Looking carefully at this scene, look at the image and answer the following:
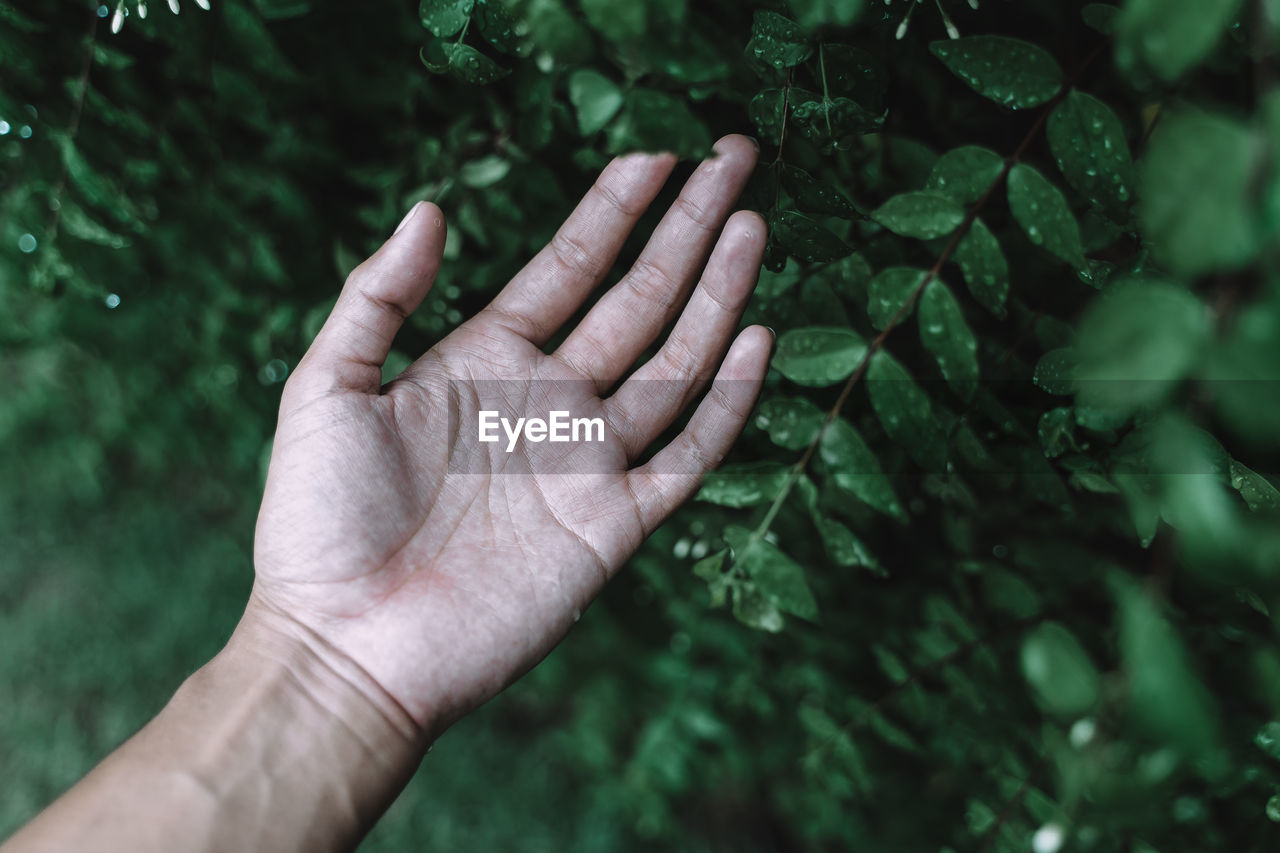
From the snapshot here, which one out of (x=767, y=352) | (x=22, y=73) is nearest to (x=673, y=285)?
(x=767, y=352)

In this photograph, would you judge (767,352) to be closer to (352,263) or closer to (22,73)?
(352,263)

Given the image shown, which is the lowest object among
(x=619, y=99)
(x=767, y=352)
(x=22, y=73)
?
(x=767, y=352)

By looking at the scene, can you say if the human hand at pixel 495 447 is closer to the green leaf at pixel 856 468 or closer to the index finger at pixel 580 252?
the index finger at pixel 580 252

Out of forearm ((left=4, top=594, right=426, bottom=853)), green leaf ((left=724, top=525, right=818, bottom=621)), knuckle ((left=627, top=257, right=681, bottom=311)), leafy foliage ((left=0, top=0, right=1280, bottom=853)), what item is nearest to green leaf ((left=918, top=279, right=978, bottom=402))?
leafy foliage ((left=0, top=0, right=1280, bottom=853))

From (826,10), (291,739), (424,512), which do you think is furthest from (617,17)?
(291,739)

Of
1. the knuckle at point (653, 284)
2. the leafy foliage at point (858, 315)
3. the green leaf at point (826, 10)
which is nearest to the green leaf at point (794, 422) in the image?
the leafy foliage at point (858, 315)

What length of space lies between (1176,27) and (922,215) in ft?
1.46

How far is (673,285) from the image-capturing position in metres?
1.28

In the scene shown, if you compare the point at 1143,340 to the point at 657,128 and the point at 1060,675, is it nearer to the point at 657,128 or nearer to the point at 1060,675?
the point at 1060,675

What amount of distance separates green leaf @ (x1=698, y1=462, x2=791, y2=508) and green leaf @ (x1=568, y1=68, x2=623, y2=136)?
60cm

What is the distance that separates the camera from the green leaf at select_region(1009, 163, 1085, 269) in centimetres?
88

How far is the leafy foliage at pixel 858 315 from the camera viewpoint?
54 centimetres

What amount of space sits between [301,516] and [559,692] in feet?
5.37

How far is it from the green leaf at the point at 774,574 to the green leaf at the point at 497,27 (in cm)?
79
